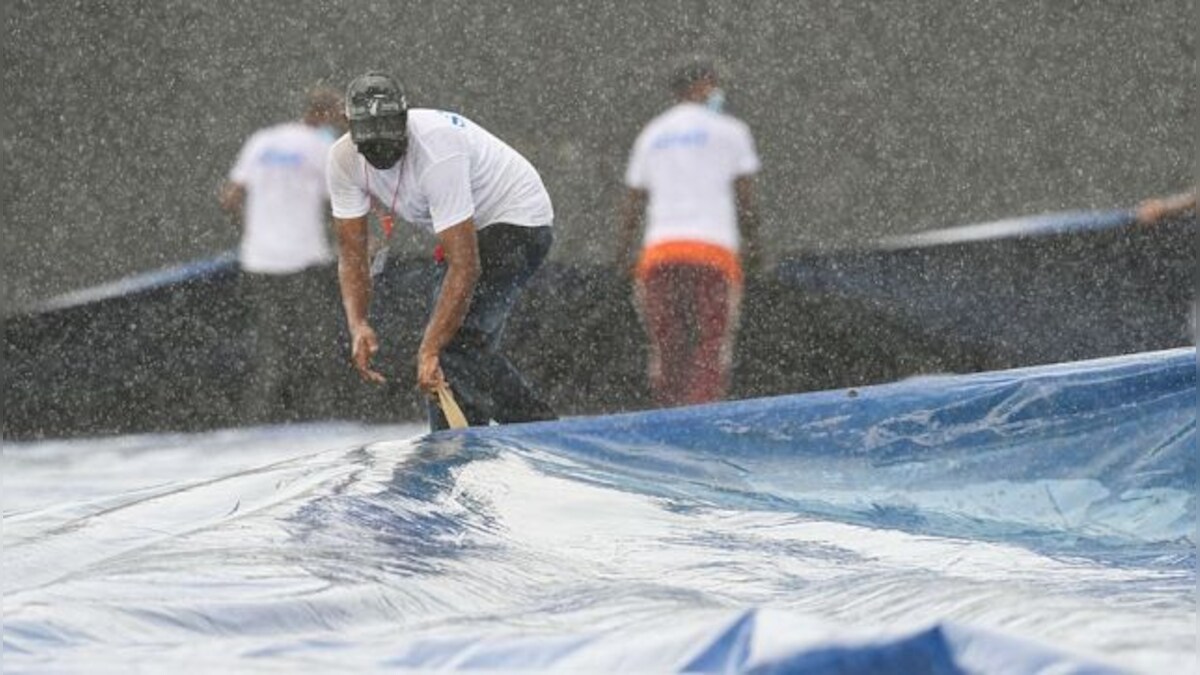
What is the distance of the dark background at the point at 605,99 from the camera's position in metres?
11.1

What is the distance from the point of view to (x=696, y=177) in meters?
8.59

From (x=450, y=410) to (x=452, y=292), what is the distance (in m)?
0.31

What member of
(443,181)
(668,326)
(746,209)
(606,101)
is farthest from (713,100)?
(443,181)

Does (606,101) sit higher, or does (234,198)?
(606,101)

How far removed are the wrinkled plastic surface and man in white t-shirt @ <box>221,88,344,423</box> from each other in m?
4.69

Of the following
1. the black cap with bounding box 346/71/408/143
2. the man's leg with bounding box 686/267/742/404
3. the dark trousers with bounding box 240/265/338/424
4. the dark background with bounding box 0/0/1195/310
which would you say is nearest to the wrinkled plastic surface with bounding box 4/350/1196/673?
the black cap with bounding box 346/71/408/143

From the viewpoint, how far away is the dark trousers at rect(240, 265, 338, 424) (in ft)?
32.5

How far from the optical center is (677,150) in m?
8.62

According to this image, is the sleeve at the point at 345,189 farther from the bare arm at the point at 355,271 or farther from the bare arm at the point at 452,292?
the bare arm at the point at 452,292

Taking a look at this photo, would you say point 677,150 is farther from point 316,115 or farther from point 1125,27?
point 1125,27

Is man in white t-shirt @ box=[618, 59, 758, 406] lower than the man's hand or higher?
higher

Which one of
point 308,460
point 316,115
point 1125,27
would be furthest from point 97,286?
point 308,460

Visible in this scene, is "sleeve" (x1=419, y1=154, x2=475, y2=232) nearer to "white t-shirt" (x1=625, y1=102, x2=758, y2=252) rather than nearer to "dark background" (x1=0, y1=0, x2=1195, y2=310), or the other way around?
"white t-shirt" (x1=625, y1=102, x2=758, y2=252)

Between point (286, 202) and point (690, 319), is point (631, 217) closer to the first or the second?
point (690, 319)
